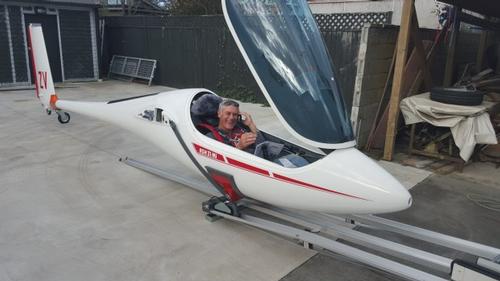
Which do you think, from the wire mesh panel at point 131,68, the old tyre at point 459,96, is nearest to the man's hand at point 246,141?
the old tyre at point 459,96

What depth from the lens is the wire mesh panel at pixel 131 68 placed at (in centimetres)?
1412

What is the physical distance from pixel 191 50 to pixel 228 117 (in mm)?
9237

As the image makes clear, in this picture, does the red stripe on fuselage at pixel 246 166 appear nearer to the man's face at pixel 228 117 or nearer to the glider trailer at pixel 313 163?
the glider trailer at pixel 313 163

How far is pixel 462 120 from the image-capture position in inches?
236

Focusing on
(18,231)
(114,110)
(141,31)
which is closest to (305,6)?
(114,110)

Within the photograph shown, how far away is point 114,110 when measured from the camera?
5352 mm

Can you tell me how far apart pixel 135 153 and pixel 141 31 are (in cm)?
896

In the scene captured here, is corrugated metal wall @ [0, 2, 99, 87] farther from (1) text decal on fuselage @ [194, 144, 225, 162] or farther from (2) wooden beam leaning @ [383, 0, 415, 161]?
(2) wooden beam leaning @ [383, 0, 415, 161]

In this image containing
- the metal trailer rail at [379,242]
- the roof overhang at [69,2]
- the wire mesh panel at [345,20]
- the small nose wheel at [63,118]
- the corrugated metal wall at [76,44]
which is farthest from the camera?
the corrugated metal wall at [76,44]

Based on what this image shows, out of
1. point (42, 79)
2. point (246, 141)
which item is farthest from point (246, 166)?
point (42, 79)

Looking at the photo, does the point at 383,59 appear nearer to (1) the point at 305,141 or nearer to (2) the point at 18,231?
(1) the point at 305,141

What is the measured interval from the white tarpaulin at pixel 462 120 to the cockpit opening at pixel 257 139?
3.22m

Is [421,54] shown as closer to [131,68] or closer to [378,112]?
[378,112]

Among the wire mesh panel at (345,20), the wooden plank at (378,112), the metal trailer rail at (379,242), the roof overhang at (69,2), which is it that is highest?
the roof overhang at (69,2)
